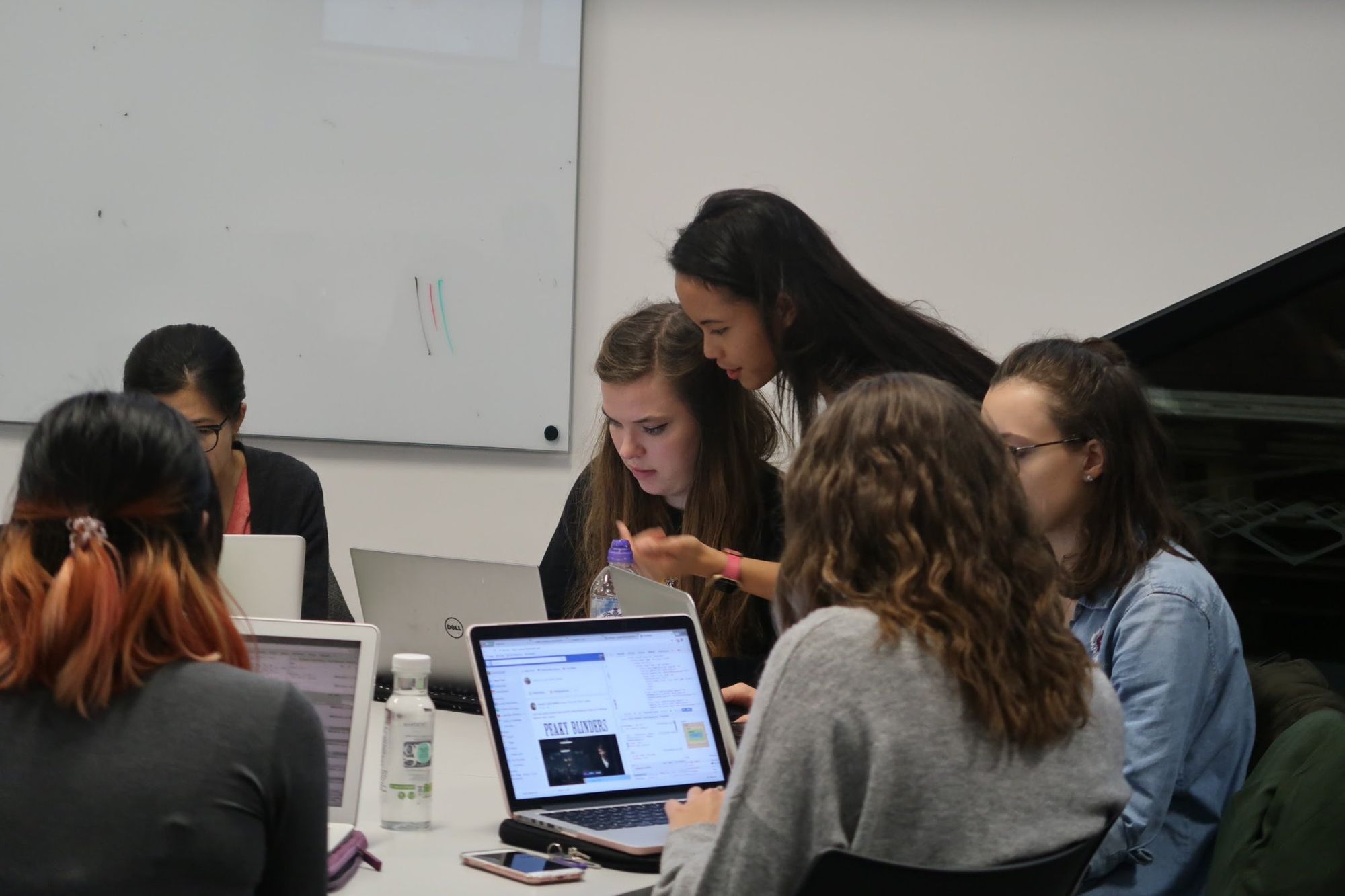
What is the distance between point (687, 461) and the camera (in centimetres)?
246

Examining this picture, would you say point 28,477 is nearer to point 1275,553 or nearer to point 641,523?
point 641,523

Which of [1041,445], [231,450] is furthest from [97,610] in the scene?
[231,450]

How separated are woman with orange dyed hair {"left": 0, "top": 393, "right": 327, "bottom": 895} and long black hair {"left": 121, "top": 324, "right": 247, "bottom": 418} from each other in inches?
52.3

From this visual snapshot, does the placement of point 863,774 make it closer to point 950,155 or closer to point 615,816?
point 615,816

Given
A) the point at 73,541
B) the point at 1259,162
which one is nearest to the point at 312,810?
the point at 73,541

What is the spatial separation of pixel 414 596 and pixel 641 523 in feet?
1.62

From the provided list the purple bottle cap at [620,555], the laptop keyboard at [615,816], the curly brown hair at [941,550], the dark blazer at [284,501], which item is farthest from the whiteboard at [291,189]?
the curly brown hair at [941,550]

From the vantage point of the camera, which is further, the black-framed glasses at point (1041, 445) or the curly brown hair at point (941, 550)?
the black-framed glasses at point (1041, 445)

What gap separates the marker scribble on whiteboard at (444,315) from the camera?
11.2 feet

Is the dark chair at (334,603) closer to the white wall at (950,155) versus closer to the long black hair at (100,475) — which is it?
the white wall at (950,155)

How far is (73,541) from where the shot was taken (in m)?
1.09

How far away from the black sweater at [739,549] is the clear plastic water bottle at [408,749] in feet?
2.04

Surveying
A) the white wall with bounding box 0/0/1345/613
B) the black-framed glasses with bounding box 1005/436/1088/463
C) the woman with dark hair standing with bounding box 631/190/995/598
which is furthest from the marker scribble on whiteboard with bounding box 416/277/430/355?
the black-framed glasses with bounding box 1005/436/1088/463

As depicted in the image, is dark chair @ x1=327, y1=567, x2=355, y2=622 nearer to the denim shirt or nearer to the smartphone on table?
the smartphone on table
